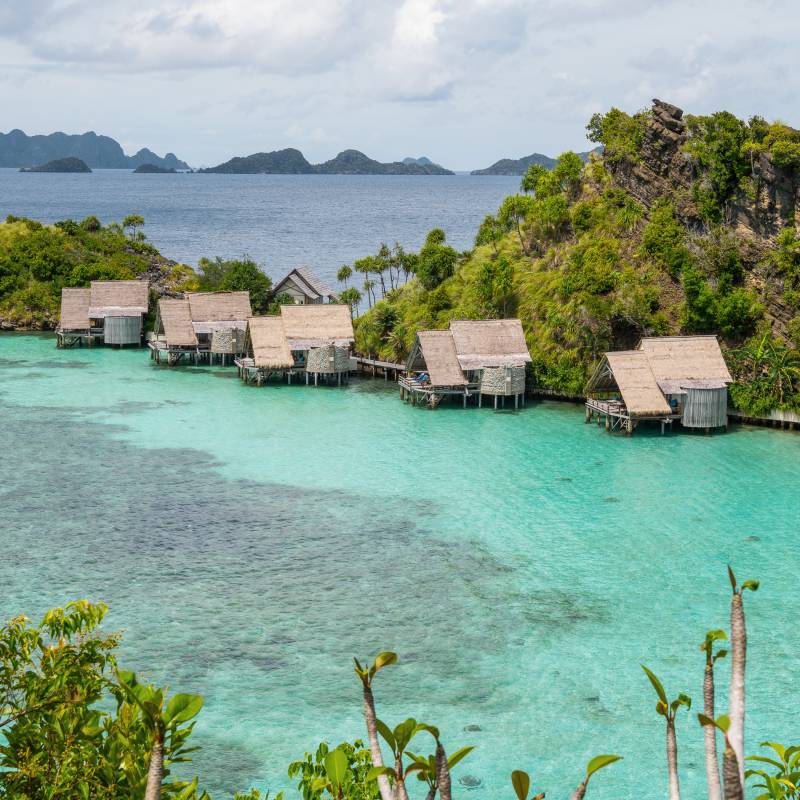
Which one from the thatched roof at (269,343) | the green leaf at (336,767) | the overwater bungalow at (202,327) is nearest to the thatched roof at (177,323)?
the overwater bungalow at (202,327)

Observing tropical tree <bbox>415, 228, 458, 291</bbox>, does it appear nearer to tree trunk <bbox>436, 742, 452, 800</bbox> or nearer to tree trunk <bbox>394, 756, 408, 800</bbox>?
tree trunk <bbox>394, 756, 408, 800</bbox>

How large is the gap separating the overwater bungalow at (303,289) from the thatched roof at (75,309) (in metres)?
9.88

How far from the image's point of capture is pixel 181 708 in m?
7.72

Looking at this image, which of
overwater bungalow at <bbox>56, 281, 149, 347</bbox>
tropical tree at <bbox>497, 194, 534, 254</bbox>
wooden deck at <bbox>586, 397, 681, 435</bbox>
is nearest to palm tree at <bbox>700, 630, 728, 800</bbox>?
wooden deck at <bbox>586, 397, 681, 435</bbox>

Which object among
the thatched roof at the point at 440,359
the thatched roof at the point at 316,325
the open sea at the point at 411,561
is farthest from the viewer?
the thatched roof at the point at 316,325

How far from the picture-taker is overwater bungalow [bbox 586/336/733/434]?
36750 millimetres

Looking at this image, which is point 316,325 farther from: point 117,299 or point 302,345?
point 117,299

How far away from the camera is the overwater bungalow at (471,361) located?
135ft

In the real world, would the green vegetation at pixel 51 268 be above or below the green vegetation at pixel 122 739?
above

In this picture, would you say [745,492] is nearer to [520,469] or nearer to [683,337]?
[520,469]

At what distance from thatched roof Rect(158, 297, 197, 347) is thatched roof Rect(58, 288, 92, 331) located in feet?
19.1

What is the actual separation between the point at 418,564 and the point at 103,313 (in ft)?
109

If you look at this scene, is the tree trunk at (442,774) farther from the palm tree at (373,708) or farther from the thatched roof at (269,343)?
the thatched roof at (269,343)

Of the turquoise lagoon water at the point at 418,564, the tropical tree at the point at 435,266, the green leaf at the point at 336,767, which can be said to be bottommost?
the turquoise lagoon water at the point at 418,564
